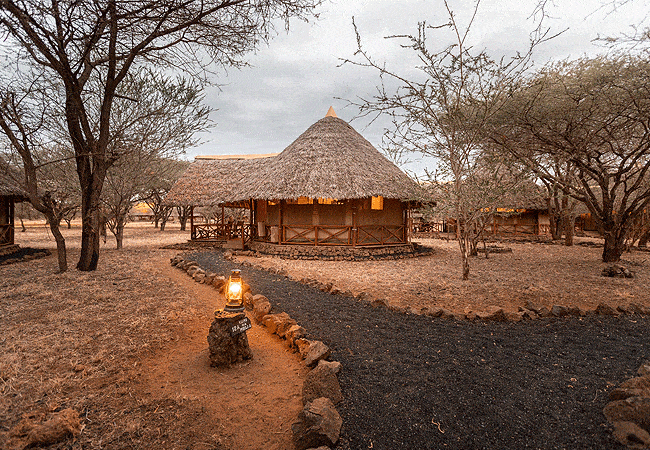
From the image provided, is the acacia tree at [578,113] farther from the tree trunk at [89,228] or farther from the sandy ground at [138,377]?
the tree trunk at [89,228]

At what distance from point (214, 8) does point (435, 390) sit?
272 inches

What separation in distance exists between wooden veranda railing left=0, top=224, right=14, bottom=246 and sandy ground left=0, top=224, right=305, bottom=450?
9.82 m

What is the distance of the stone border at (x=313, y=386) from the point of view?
211 cm

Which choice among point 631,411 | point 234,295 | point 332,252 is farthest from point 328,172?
point 631,411

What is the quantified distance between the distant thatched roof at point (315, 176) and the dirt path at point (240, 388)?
7.88 meters

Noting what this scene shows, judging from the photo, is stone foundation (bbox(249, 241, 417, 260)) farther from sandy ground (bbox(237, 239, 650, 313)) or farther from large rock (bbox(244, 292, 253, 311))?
large rock (bbox(244, 292, 253, 311))

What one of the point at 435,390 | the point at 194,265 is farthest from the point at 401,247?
the point at 435,390

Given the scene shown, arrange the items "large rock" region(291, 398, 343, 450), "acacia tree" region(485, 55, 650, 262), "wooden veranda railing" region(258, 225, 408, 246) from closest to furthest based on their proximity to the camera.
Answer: "large rock" region(291, 398, 343, 450), "acacia tree" region(485, 55, 650, 262), "wooden veranda railing" region(258, 225, 408, 246)

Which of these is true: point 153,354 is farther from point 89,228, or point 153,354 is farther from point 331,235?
point 331,235

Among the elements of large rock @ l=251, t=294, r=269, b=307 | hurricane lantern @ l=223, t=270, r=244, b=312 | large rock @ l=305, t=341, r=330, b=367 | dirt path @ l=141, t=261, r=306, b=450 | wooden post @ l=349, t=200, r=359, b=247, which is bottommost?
dirt path @ l=141, t=261, r=306, b=450

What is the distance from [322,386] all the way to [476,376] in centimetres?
150

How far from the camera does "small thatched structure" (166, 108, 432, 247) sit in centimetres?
1262

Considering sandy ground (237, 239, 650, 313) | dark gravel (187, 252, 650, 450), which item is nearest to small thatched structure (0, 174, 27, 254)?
sandy ground (237, 239, 650, 313)

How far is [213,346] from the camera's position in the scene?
3.37m
